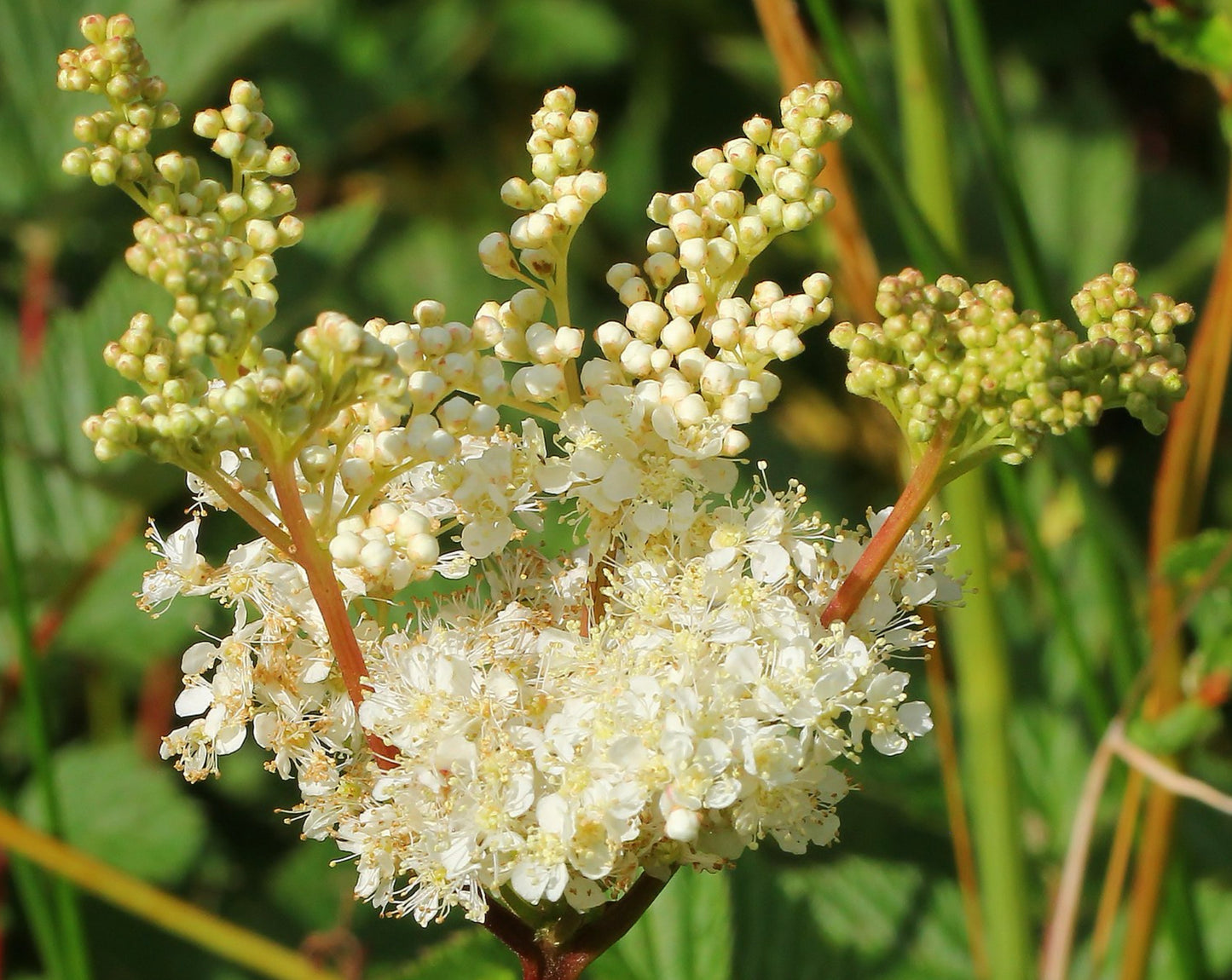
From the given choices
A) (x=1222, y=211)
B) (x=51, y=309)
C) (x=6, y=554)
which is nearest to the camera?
(x=6, y=554)

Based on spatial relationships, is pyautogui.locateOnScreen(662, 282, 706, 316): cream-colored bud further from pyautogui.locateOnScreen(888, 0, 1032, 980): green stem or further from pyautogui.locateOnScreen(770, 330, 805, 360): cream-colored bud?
pyautogui.locateOnScreen(888, 0, 1032, 980): green stem

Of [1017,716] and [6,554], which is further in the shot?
[1017,716]

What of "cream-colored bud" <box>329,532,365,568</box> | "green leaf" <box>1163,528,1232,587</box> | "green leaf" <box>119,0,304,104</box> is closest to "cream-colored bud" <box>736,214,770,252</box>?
"cream-colored bud" <box>329,532,365,568</box>

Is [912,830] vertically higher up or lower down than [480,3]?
lower down

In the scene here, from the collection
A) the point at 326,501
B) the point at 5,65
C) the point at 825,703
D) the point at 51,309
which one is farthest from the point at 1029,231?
the point at 51,309

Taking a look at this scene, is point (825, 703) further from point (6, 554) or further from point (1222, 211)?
point (1222, 211)

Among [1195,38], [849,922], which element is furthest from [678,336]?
[849,922]

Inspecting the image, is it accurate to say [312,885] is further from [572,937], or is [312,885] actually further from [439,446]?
[439,446]
